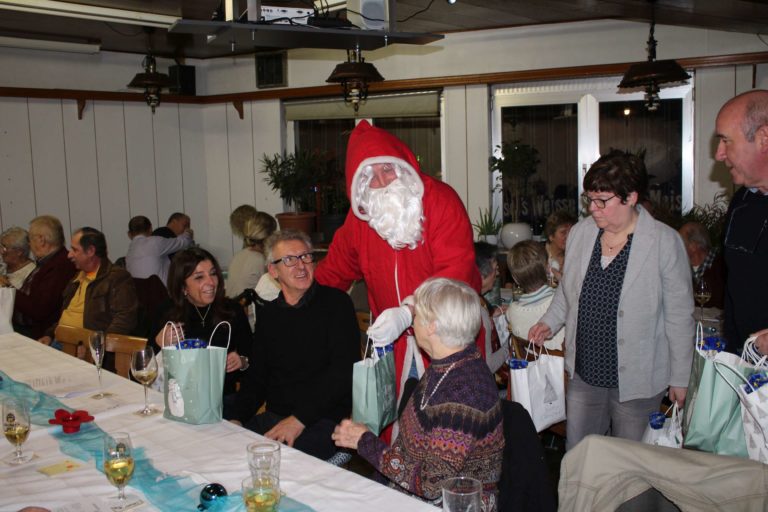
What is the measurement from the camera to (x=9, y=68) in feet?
25.2

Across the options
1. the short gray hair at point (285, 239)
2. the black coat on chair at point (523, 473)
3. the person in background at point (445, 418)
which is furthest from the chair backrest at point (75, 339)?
the black coat on chair at point (523, 473)

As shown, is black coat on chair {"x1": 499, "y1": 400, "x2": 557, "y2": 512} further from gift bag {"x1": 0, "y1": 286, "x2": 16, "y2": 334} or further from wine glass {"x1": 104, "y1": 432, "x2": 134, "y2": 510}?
gift bag {"x1": 0, "y1": 286, "x2": 16, "y2": 334}

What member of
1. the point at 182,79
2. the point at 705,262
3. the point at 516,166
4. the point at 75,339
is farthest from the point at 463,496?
the point at 182,79

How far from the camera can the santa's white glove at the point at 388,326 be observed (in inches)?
99.3

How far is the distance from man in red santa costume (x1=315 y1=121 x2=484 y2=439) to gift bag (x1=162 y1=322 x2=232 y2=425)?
885 millimetres

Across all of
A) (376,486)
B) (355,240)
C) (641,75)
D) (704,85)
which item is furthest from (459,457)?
(704,85)

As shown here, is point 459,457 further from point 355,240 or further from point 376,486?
point 355,240

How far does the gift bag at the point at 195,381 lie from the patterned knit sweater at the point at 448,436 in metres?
0.63

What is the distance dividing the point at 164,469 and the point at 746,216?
2.19m

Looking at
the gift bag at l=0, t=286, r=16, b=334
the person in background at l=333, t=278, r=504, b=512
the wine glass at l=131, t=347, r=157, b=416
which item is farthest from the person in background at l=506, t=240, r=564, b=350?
the gift bag at l=0, t=286, r=16, b=334

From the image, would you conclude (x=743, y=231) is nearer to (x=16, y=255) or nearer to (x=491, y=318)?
(x=491, y=318)

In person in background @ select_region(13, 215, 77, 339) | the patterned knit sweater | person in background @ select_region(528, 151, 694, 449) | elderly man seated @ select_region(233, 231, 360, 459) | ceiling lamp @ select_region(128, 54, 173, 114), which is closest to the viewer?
the patterned knit sweater

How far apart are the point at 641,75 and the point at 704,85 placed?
1.55m

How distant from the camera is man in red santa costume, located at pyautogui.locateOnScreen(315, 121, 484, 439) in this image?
312 cm
